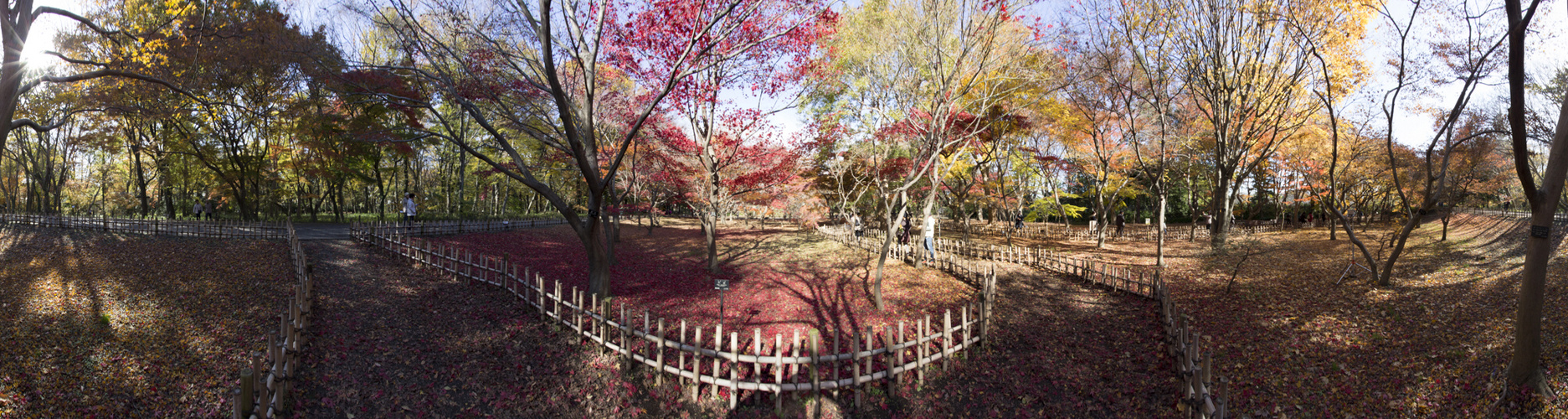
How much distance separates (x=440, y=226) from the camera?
54.4 ft

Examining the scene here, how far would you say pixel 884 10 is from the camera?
43.1 ft

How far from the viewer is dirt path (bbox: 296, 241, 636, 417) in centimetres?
527

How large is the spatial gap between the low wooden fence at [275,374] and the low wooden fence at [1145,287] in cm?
773

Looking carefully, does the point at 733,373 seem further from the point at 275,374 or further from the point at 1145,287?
the point at 1145,287

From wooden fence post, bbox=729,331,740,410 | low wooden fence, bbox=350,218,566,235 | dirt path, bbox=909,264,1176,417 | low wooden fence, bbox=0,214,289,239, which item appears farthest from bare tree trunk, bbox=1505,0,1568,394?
low wooden fence, bbox=0,214,289,239

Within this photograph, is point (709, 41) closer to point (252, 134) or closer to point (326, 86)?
point (326, 86)

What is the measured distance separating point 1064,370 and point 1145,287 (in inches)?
213

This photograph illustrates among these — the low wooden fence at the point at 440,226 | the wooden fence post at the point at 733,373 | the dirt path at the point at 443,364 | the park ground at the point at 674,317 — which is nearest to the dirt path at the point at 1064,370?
the park ground at the point at 674,317

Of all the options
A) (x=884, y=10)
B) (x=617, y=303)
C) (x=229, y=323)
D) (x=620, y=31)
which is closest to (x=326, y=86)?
(x=229, y=323)

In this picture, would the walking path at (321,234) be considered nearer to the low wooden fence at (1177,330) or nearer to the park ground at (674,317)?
the park ground at (674,317)

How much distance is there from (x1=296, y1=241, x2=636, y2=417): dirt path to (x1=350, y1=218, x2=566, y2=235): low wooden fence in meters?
5.06

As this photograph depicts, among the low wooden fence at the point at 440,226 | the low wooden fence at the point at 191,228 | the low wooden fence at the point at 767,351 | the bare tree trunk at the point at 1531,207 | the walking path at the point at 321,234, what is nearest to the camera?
the bare tree trunk at the point at 1531,207

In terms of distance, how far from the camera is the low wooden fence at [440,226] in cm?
1321

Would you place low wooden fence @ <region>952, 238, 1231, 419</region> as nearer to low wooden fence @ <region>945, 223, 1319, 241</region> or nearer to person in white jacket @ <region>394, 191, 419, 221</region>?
low wooden fence @ <region>945, 223, 1319, 241</region>
